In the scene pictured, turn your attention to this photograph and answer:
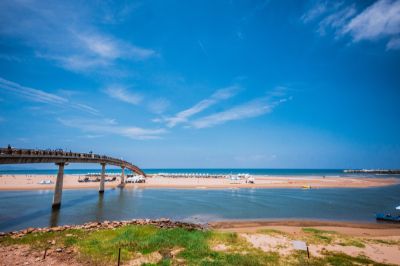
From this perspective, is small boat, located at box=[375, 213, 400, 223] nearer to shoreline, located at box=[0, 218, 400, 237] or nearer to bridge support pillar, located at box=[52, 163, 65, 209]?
shoreline, located at box=[0, 218, 400, 237]

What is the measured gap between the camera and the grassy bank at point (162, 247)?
50.3ft

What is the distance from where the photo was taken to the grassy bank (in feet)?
50.3

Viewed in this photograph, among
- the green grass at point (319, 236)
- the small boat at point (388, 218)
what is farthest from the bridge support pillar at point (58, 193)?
the small boat at point (388, 218)

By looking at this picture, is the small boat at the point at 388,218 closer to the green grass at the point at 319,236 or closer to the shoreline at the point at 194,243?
the shoreline at the point at 194,243

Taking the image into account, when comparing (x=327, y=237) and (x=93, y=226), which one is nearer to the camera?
(x=327, y=237)

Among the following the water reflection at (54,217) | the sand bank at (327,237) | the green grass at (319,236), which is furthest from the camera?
the water reflection at (54,217)

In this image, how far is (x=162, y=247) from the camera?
17797mm

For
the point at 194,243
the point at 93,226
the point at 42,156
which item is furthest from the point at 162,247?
the point at 42,156

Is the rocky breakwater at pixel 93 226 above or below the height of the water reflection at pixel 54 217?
above

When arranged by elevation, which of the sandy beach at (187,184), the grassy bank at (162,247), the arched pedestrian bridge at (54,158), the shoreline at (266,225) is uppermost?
the arched pedestrian bridge at (54,158)

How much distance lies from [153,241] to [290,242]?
1089 centimetres

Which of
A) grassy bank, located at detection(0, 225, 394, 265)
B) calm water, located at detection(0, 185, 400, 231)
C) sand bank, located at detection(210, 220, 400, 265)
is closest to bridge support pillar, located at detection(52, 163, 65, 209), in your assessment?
calm water, located at detection(0, 185, 400, 231)

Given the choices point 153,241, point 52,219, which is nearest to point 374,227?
point 153,241

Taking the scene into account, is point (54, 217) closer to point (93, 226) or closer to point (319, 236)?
point (93, 226)
